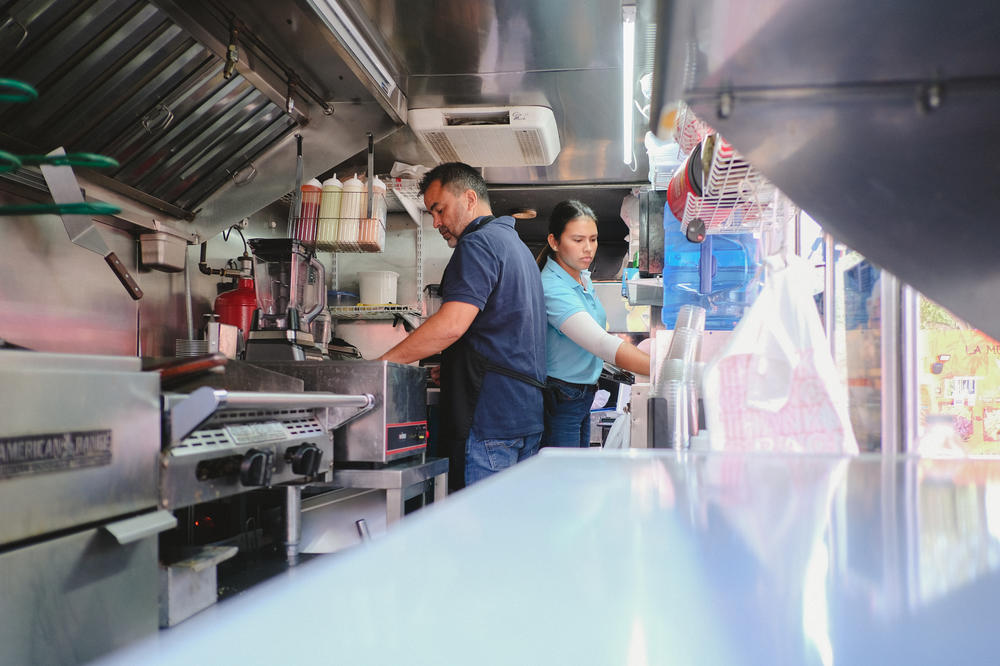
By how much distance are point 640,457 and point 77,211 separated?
4.45 ft

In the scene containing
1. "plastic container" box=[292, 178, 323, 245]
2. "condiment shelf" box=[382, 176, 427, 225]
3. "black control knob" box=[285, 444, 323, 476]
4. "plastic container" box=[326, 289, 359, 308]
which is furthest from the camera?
"plastic container" box=[326, 289, 359, 308]

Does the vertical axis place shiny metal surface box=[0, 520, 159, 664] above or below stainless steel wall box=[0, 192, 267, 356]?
below

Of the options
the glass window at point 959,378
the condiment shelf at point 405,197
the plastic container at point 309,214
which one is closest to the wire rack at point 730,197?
the glass window at point 959,378

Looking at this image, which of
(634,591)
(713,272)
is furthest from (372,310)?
(634,591)

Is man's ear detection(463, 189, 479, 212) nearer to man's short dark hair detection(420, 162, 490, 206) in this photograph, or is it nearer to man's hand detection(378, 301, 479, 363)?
man's short dark hair detection(420, 162, 490, 206)

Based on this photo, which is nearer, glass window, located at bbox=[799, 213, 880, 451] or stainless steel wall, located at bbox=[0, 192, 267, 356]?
glass window, located at bbox=[799, 213, 880, 451]

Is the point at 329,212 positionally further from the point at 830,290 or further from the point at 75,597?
the point at 75,597

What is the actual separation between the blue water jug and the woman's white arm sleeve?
0.80ft

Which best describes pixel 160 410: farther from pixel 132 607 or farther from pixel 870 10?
pixel 870 10

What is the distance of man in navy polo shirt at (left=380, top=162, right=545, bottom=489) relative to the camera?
2.25 meters

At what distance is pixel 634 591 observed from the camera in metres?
0.22

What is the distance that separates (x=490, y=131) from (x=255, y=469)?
1.98 m

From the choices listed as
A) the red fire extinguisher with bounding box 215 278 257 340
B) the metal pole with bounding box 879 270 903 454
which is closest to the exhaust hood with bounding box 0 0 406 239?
the red fire extinguisher with bounding box 215 278 257 340

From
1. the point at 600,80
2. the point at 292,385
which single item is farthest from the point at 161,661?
the point at 600,80
